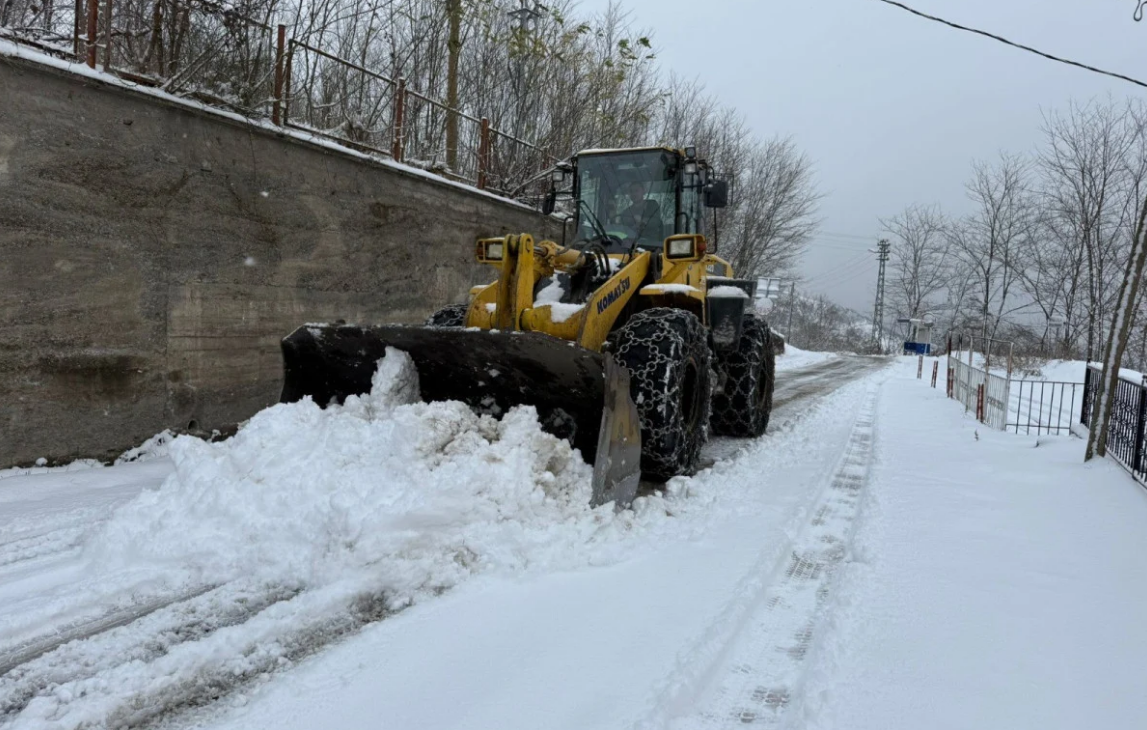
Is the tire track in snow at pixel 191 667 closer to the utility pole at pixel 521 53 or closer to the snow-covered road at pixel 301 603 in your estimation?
the snow-covered road at pixel 301 603

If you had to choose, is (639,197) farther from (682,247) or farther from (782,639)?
(782,639)

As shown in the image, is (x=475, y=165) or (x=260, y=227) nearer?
(x=260, y=227)

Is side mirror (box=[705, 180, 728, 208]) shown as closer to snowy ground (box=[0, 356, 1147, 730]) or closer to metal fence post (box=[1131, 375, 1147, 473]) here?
snowy ground (box=[0, 356, 1147, 730])

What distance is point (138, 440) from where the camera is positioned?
18.5 ft

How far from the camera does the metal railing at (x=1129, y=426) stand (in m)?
5.75

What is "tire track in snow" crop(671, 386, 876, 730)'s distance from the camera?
2.34 m

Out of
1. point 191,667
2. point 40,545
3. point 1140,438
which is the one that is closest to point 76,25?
point 40,545

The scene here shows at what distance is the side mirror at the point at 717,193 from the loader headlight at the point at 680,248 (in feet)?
3.64

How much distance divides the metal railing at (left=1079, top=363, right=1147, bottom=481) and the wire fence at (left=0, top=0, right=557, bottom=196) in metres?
5.57

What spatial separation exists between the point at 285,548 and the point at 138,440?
315 cm

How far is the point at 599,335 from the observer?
4961 millimetres

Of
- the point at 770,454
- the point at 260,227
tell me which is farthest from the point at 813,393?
the point at 260,227

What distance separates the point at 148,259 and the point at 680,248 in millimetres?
4151

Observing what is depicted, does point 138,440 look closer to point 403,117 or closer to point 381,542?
point 381,542
